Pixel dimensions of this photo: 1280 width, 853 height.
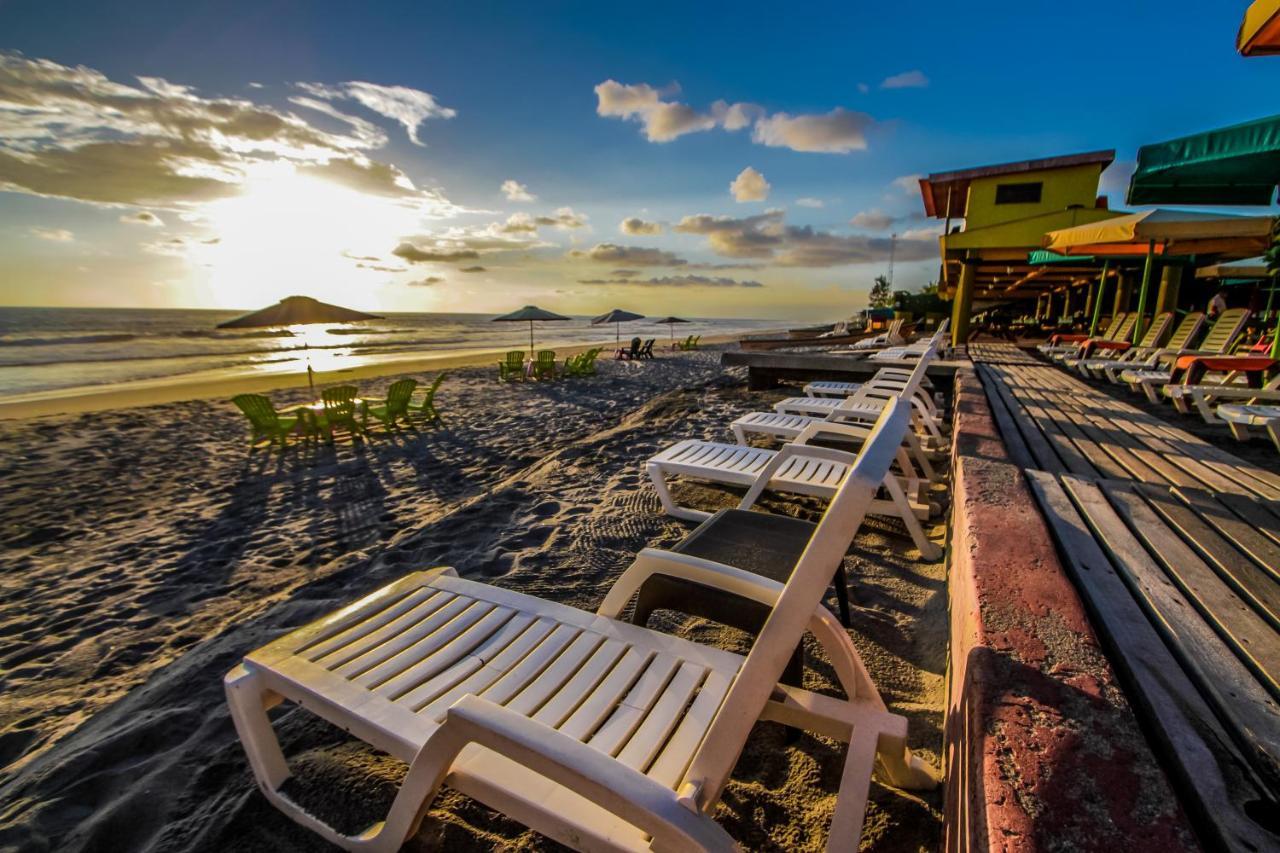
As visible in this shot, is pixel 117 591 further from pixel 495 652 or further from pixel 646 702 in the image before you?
pixel 646 702

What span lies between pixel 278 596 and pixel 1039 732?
3.75 meters

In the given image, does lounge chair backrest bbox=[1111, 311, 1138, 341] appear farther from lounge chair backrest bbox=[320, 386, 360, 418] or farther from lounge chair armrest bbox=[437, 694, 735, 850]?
lounge chair backrest bbox=[320, 386, 360, 418]

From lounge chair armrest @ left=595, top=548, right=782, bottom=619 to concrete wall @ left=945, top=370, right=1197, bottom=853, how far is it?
552 mm

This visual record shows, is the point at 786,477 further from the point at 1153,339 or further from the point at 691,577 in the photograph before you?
the point at 1153,339

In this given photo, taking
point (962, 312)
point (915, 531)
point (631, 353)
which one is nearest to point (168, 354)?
point (631, 353)

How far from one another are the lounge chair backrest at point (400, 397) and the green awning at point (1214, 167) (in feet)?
31.1

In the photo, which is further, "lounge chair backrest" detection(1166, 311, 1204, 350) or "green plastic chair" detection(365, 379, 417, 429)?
"green plastic chair" detection(365, 379, 417, 429)

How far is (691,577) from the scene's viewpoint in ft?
5.80

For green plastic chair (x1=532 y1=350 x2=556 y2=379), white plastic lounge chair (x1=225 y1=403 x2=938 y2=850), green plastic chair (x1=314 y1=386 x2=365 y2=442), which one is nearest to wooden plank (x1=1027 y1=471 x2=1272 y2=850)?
white plastic lounge chair (x1=225 y1=403 x2=938 y2=850)

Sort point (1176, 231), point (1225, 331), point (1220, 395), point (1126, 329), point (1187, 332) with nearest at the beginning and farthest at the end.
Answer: point (1220, 395), point (1176, 231), point (1225, 331), point (1187, 332), point (1126, 329)

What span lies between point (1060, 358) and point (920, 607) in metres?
9.00

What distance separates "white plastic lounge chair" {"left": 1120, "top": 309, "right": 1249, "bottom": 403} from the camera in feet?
20.0

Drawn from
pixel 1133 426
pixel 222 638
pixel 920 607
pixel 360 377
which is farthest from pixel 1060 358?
pixel 360 377

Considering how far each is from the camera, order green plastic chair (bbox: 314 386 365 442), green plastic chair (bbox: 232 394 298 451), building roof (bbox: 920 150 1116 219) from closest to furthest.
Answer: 1. green plastic chair (bbox: 232 394 298 451)
2. green plastic chair (bbox: 314 386 365 442)
3. building roof (bbox: 920 150 1116 219)
